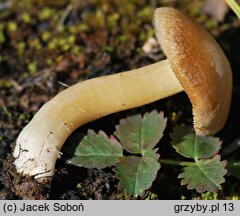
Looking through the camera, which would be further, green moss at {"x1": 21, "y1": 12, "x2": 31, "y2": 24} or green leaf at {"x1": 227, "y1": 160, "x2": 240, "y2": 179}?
green moss at {"x1": 21, "y1": 12, "x2": 31, "y2": 24}

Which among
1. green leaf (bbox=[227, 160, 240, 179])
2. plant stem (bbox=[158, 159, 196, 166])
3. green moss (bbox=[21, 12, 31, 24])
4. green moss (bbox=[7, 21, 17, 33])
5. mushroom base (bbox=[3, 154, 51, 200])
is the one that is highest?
green moss (bbox=[21, 12, 31, 24])

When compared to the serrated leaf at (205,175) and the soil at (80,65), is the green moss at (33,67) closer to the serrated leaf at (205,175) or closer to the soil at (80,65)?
the soil at (80,65)

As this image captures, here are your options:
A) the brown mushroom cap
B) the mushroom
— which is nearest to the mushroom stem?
the mushroom

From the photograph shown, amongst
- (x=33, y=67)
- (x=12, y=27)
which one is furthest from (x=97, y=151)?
(x=12, y=27)

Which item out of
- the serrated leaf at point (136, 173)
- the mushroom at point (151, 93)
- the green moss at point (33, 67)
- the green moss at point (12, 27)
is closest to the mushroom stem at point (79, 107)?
the mushroom at point (151, 93)

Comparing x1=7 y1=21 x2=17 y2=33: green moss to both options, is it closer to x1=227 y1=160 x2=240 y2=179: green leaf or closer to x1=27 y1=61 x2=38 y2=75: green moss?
x1=27 y1=61 x2=38 y2=75: green moss

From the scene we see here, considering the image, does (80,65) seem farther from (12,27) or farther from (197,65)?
(197,65)

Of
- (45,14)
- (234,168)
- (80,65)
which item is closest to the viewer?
(234,168)
